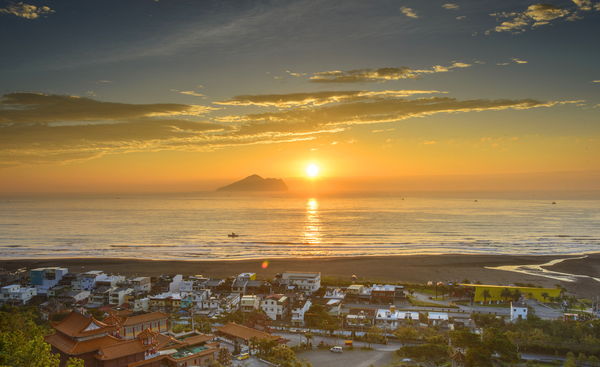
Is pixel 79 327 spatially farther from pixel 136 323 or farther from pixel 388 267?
pixel 388 267

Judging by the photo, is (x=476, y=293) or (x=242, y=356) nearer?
(x=242, y=356)

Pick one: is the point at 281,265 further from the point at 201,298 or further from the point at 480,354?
the point at 480,354

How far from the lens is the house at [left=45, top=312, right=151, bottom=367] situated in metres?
23.8

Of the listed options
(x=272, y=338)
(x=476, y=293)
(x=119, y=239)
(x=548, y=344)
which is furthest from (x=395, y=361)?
(x=119, y=239)

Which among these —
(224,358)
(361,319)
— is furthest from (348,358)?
(224,358)

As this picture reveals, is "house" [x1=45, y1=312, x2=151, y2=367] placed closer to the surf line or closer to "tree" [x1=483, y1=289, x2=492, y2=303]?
"tree" [x1=483, y1=289, x2=492, y2=303]

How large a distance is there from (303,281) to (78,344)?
2962 cm

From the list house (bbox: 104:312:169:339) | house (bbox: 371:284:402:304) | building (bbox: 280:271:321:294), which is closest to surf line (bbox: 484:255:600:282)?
house (bbox: 371:284:402:304)

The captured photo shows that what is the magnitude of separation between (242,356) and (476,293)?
28056mm

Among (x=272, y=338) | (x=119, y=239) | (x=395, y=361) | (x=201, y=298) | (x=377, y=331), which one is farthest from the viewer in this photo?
(x=119, y=239)

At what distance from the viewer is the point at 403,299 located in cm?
4722

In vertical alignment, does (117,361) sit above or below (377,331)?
above

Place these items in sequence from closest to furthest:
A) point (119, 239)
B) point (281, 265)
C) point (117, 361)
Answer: point (117, 361) → point (281, 265) → point (119, 239)

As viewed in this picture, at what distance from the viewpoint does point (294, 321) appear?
1543 inches
